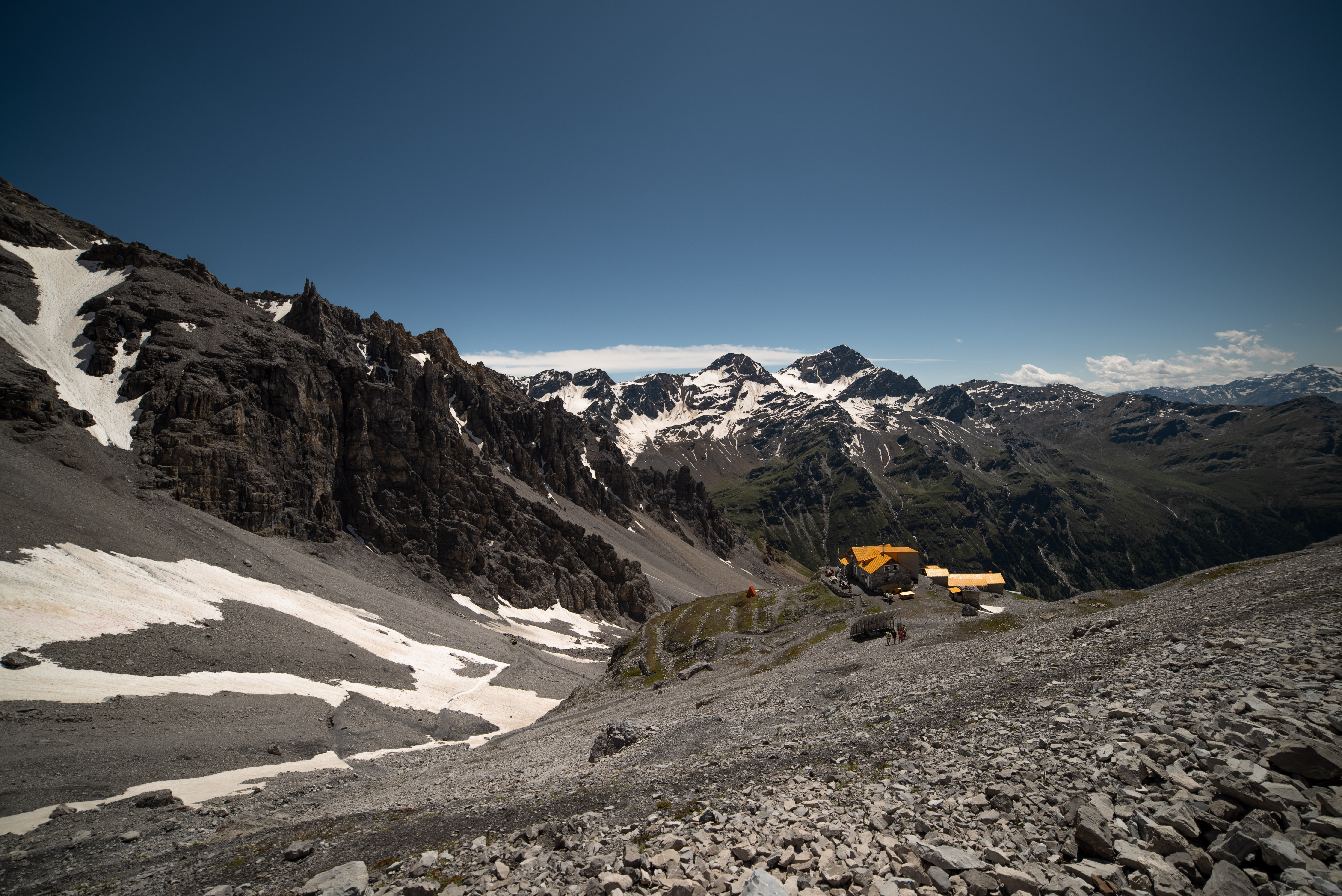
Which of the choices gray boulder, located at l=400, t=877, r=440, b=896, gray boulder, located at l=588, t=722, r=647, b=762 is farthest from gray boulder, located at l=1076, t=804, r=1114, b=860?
gray boulder, located at l=588, t=722, r=647, b=762

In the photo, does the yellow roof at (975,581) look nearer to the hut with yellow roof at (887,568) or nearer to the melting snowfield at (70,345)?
the hut with yellow roof at (887,568)

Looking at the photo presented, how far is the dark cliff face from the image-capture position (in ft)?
335

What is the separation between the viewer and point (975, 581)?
82000mm

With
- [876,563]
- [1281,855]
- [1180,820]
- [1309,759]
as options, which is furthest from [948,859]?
[876,563]

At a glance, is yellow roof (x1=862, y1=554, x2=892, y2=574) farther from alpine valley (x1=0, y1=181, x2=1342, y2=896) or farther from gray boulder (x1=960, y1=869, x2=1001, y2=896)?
gray boulder (x1=960, y1=869, x2=1001, y2=896)

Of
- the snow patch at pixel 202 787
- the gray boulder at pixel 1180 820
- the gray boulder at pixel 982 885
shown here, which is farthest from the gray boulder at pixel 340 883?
the snow patch at pixel 202 787

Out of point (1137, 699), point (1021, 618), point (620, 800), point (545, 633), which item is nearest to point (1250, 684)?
point (1137, 699)

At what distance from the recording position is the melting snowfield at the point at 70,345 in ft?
313

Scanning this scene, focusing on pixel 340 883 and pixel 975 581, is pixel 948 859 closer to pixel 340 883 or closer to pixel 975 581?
pixel 340 883

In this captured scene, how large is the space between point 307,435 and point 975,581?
14182 cm

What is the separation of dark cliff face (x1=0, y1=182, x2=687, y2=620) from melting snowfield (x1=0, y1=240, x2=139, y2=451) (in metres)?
1.94

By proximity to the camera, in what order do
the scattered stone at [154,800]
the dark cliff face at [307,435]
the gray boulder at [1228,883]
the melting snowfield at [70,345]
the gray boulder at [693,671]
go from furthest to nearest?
the dark cliff face at [307,435] < the melting snowfield at [70,345] < the gray boulder at [693,671] < the scattered stone at [154,800] < the gray boulder at [1228,883]

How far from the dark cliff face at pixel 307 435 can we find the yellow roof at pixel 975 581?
94.1 m

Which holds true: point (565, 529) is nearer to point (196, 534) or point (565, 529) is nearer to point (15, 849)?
point (196, 534)
